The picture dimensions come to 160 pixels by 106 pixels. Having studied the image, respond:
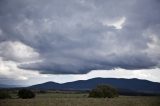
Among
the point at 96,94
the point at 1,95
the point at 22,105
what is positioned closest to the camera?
the point at 22,105

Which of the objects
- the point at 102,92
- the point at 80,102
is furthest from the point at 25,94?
the point at 80,102

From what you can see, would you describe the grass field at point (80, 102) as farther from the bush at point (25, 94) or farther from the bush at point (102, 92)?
the bush at point (102, 92)

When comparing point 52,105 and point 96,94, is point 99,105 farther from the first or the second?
point 96,94

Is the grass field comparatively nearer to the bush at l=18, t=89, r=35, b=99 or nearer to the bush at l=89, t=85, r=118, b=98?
the bush at l=18, t=89, r=35, b=99

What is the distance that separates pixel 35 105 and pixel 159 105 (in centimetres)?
1699

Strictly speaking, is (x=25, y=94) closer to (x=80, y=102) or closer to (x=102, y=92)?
(x=102, y=92)

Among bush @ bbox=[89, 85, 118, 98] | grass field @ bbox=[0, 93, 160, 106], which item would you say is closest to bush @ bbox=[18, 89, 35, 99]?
bush @ bbox=[89, 85, 118, 98]

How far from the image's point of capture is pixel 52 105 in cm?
4056

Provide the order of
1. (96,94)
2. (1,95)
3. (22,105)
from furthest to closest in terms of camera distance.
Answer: (96,94), (1,95), (22,105)

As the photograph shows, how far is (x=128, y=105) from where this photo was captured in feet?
137

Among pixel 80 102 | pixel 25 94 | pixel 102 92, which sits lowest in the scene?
pixel 80 102

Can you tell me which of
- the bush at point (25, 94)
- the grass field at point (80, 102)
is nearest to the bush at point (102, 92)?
the bush at point (25, 94)

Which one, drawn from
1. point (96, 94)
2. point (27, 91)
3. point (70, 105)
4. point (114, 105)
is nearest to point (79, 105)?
point (70, 105)

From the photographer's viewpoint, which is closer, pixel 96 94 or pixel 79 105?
pixel 79 105
